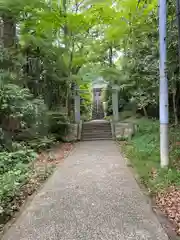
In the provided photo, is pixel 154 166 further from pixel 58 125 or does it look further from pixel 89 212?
pixel 58 125

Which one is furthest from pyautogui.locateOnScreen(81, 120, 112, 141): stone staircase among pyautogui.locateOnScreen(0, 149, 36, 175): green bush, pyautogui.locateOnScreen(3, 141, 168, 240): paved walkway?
pyautogui.locateOnScreen(3, 141, 168, 240): paved walkway

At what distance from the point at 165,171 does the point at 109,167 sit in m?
1.72

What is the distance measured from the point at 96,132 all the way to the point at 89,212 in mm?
9782

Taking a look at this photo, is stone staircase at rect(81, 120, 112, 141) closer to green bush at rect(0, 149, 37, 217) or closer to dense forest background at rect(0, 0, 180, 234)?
dense forest background at rect(0, 0, 180, 234)

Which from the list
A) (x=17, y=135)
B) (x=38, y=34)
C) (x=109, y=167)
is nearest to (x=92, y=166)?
(x=109, y=167)

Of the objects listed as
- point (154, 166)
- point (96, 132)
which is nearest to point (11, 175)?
point (154, 166)

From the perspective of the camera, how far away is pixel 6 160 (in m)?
5.61

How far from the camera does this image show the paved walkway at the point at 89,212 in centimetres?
279

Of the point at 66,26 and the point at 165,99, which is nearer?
the point at 165,99

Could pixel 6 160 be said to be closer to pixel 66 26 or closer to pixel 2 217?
pixel 2 217

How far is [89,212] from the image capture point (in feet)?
11.1

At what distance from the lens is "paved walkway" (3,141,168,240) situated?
279 cm

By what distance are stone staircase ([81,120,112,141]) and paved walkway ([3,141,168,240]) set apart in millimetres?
6924

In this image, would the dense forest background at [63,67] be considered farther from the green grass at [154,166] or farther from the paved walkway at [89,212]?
the paved walkway at [89,212]
